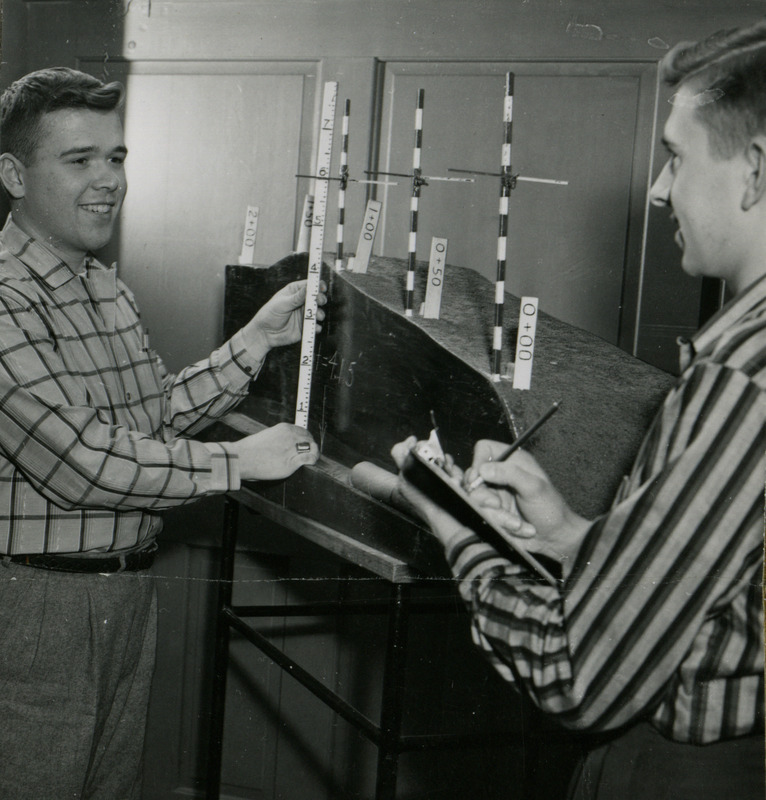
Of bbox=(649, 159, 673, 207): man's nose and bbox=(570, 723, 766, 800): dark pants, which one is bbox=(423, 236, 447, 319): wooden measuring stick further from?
bbox=(570, 723, 766, 800): dark pants

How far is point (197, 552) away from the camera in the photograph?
1714 mm

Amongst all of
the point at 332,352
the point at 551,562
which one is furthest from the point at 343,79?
the point at 551,562

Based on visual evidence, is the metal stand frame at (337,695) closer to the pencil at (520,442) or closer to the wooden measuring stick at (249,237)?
the pencil at (520,442)

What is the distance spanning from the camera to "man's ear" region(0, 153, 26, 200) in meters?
1.49

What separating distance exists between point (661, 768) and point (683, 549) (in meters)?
0.36

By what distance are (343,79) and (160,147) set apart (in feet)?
1.07

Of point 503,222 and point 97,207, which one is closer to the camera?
point 503,222

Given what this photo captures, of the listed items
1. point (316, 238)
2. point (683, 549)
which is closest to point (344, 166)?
point (316, 238)

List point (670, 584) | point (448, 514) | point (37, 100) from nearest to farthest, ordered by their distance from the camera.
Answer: point (670, 584), point (448, 514), point (37, 100)

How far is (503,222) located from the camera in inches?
54.6

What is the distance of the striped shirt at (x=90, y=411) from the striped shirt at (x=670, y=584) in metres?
0.67

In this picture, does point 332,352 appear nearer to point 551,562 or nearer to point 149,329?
point 149,329

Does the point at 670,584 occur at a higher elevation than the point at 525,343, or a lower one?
lower

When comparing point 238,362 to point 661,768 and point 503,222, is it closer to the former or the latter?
point 503,222
